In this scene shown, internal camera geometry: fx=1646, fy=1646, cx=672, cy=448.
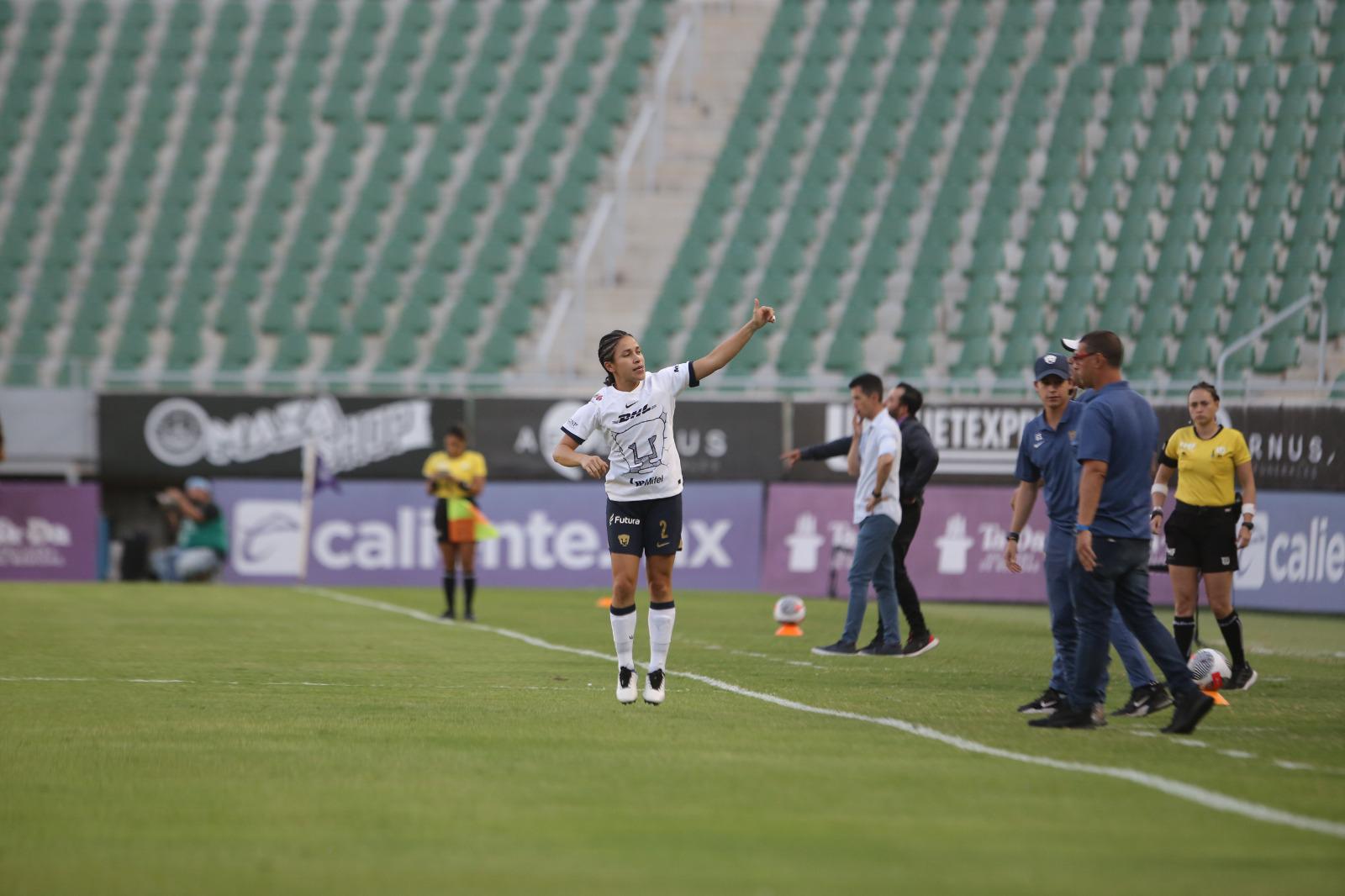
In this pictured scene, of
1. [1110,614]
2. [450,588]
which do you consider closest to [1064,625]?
[1110,614]

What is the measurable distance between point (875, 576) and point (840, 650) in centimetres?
69

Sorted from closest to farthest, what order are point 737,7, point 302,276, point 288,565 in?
point 288,565 < point 302,276 < point 737,7

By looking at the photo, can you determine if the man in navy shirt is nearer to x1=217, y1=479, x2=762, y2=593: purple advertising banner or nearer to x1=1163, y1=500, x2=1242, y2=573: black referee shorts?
x1=1163, y1=500, x2=1242, y2=573: black referee shorts

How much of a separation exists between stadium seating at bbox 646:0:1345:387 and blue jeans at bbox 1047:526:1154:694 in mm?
15860

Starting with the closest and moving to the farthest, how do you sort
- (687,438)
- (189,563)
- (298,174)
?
(189,563)
(687,438)
(298,174)

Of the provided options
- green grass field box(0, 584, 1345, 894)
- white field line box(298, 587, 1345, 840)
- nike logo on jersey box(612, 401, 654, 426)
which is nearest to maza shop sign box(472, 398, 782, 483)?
green grass field box(0, 584, 1345, 894)

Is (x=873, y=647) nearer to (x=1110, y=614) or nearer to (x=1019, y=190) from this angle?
(x=1110, y=614)

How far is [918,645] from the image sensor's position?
13711 millimetres

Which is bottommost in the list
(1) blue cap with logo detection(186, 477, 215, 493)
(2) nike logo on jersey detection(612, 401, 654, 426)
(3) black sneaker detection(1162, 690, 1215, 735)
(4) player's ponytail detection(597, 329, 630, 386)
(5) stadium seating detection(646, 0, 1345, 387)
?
(3) black sneaker detection(1162, 690, 1215, 735)

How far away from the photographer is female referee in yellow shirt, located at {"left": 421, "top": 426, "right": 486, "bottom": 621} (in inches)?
674

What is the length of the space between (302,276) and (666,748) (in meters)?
22.6

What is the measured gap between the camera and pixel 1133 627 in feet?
27.7

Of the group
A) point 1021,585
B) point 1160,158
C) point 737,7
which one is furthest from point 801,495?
point 737,7

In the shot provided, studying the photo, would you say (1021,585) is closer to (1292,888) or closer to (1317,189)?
(1317,189)
